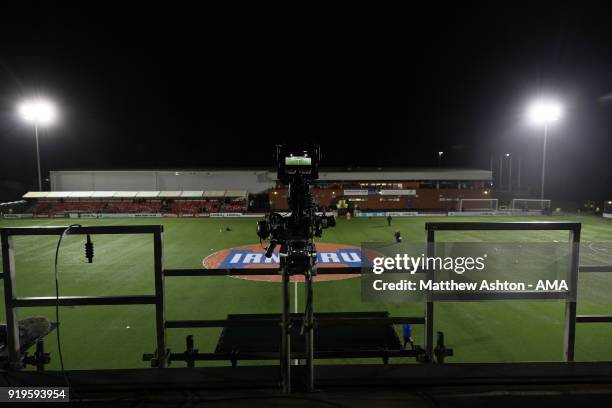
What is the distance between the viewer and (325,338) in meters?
5.50

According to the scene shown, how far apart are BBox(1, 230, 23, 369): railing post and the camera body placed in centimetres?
262

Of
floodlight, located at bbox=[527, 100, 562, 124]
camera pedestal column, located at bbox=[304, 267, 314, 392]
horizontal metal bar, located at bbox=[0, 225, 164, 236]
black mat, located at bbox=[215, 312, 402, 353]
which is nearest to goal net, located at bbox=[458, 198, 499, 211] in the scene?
floodlight, located at bbox=[527, 100, 562, 124]

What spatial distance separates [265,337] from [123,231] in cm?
275

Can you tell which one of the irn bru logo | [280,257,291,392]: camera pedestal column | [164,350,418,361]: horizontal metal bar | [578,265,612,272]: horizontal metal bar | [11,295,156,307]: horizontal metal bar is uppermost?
[578,265,612,272]: horizontal metal bar

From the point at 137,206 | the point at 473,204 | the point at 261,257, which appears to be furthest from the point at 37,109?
the point at 473,204

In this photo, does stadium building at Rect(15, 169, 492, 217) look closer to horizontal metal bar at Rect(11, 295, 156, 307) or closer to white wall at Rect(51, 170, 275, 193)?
white wall at Rect(51, 170, 275, 193)

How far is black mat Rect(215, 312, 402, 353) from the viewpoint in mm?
5137

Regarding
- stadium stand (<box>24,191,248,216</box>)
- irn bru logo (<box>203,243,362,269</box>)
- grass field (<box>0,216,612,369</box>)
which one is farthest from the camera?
stadium stand (<box>24,191,248,216</box>)

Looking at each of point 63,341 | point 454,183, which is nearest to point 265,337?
point 63,341

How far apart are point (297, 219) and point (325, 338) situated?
2.86m

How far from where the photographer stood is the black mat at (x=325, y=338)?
5137 millimetres

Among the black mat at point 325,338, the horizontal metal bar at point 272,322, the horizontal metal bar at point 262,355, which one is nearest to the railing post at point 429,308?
the horizontal metal bar at point 272,322

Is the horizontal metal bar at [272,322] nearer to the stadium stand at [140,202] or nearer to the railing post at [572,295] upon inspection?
the railing post at [572,295]

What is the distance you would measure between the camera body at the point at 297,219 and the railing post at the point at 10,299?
2.62 meters
